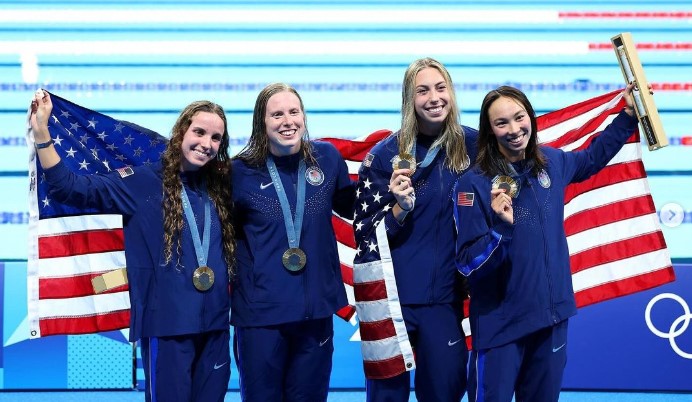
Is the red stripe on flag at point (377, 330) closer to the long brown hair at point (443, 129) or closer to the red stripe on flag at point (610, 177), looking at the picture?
the long brown hair at point (443, 129)

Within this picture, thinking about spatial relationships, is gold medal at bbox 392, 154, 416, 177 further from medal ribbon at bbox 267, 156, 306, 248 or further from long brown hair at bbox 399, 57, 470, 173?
medal ribbon at bbox 267, 156, 306, 248

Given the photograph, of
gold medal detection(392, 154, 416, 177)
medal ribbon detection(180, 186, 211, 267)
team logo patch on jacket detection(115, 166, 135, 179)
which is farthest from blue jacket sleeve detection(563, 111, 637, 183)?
team logo patch on jacket detection(115, 166, 135, 179)

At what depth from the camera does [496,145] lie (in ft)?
10.7

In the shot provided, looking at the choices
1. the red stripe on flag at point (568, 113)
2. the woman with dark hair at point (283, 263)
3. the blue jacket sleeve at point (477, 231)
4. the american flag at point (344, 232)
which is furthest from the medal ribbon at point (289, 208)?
the red stripe on flag at point (568, 113)

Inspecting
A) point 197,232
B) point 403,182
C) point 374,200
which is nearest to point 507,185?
point 403,182

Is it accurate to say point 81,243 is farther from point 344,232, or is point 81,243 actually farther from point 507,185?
point 507,185

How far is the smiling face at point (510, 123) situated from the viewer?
318 centimetres

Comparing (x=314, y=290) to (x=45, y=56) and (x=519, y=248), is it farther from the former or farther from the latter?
(x=45, y=56)

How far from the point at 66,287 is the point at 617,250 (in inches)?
87.0

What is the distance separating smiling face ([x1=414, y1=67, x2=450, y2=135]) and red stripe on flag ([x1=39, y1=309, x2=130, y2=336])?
56.4 inches

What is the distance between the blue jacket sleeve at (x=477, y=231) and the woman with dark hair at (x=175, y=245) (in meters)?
0.79

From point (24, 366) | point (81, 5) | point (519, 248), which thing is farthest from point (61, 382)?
point (81, 5)

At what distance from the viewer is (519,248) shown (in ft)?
10.3

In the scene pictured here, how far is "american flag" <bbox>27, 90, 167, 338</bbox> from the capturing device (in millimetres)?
3725
